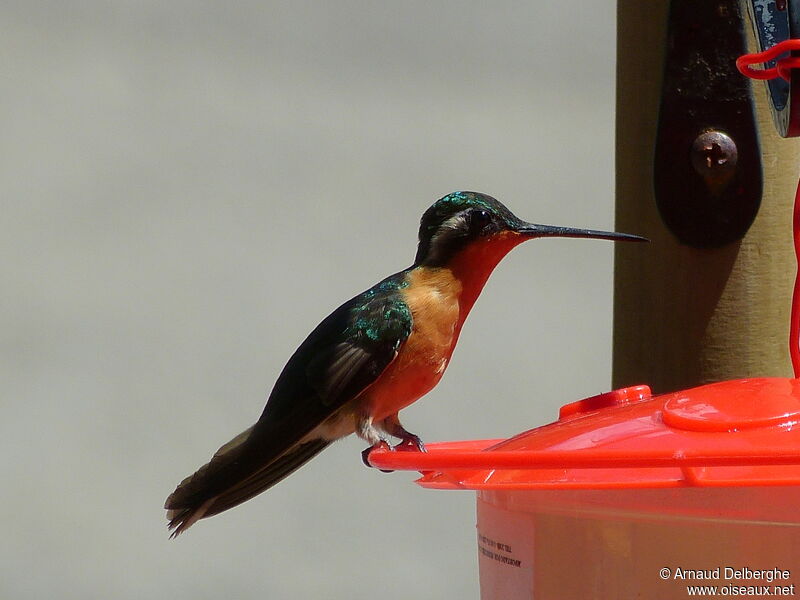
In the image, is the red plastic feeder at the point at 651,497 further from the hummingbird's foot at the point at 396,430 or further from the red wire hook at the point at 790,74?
the hummingbird's foot at the point at 396,430

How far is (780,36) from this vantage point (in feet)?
6.53

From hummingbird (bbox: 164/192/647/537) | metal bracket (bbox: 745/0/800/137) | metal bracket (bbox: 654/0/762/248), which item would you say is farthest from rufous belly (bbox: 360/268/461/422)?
metal bracket (bbox: 745/0/800/137)

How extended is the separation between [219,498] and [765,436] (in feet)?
4.56

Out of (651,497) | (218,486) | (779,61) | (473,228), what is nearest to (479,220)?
(473,228)

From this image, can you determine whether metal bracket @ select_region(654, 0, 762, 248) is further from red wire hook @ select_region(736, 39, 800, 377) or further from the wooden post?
red wire hook @ select_region(736, 39, 800, 377)

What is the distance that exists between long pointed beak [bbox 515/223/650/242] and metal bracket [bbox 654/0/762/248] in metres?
0.13

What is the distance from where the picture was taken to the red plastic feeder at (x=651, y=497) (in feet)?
4.88

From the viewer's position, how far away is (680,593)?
5.16 feet

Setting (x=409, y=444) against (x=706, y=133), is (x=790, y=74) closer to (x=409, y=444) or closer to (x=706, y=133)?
(x=706, y=133)

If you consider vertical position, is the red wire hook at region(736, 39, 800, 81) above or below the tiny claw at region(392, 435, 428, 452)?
above

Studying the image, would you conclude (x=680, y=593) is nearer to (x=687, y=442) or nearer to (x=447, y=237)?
(x=687, y=442)

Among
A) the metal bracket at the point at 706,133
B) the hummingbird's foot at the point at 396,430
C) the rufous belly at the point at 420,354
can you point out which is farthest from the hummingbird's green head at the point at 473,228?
the hummingbird's foot at the point at 396,430

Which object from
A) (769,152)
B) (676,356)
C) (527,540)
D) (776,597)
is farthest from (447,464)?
(769,152)

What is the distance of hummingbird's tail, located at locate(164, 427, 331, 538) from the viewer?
252 cm
